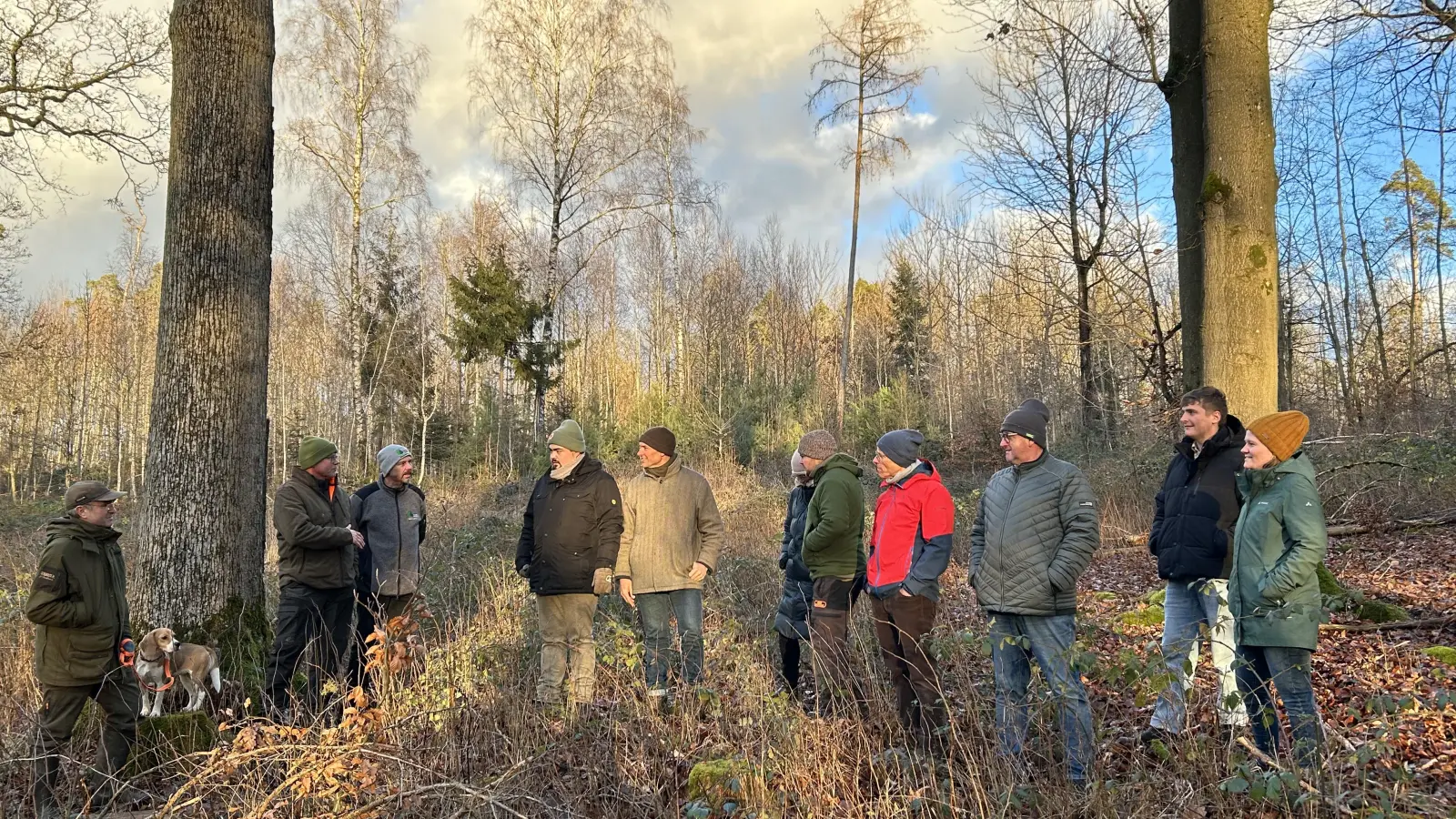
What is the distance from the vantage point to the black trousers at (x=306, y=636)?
455 cm

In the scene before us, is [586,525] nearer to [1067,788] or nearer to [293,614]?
[293,614]

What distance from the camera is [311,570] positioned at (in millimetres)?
4668

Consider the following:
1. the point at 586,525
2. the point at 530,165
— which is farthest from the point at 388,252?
the point at 586,525

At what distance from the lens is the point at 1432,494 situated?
7559mm

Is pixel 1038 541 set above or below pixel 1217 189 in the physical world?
below

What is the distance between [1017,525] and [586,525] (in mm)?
2563

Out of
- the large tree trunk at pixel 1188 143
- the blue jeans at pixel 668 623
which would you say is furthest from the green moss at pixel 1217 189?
the blue jeans at pixel 668 623

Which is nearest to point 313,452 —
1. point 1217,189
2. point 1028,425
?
point 1028,425

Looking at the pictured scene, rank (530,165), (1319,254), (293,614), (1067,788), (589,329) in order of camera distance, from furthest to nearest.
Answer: (589,329), (1319,254), (530,165), (293,614), (1067,788)

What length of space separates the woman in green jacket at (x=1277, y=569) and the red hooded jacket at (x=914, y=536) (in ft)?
4.15

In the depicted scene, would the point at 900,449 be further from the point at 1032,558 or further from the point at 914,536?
the point at 1032,558

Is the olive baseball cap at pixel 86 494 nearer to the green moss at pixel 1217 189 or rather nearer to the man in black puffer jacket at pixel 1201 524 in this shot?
the man in black puffer jacket at pixel 1201 524

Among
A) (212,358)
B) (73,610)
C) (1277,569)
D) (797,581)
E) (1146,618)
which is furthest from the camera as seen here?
(1146,618)

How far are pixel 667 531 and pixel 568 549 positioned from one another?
24.7 inches
